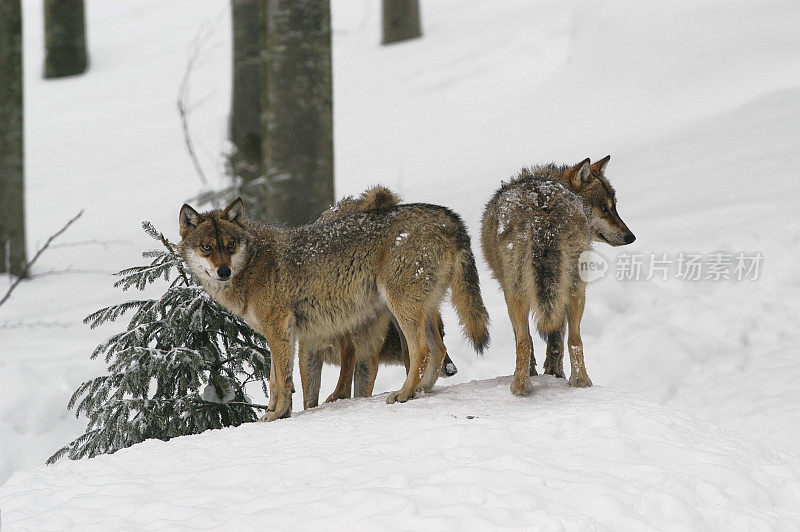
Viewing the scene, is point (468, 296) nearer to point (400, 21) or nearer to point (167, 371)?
point (167, 371)

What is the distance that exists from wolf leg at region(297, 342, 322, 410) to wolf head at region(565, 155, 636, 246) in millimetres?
2541

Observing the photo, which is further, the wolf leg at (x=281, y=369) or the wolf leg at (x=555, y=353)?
the wolf leg at (x=555, y=353)

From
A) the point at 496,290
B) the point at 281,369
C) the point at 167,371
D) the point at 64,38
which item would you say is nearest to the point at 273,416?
the point at 281,369

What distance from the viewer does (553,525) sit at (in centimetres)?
373

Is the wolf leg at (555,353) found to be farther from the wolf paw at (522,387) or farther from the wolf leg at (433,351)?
the wolf leg at (433,351)

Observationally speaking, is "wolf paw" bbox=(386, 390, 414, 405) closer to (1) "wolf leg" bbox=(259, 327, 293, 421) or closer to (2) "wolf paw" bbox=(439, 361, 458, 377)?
(1) "wolf leg" bbox=(259, 327, 293, 421)

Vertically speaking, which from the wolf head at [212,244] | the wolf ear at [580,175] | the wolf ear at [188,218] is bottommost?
the wolf head at [212,244]

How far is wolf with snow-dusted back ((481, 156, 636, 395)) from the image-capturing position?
19.6 feet

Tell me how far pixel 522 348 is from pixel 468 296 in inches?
24.0

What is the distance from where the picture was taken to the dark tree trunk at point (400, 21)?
77.2 ft

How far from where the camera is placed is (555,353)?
6.80 meters

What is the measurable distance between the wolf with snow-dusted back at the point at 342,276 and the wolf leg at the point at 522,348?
36 centimetres

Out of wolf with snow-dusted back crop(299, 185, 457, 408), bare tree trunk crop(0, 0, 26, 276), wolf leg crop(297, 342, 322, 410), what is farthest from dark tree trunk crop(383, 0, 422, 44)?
wolf leg crop(297, 342, 322, 410)

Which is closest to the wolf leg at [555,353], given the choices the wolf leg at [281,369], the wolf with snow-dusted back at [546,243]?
the wolf with snow-dusted back at [546,243]
